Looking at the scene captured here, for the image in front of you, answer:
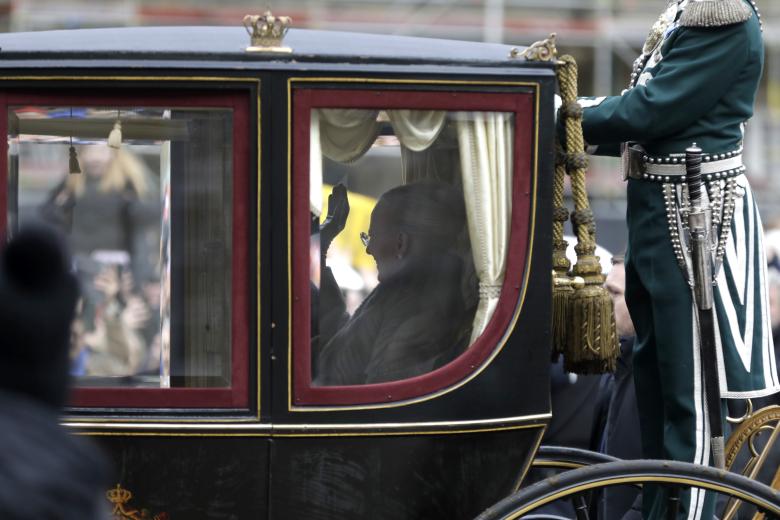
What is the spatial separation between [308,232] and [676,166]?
3.07 ft

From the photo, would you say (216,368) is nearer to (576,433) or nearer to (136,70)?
(136,70)

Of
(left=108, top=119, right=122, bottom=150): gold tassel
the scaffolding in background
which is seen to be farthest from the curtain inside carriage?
the scaffolding in background

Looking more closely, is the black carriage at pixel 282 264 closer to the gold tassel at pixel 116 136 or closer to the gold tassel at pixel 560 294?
the gold tassel at pixel 116 136

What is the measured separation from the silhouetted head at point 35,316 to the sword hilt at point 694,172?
1.98 m

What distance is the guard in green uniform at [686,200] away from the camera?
320 cm

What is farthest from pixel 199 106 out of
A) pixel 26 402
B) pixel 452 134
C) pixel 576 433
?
pixel 576 433

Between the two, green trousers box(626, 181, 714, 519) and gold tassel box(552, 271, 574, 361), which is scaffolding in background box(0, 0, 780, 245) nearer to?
green trousers box(626, 181, 714, 519)

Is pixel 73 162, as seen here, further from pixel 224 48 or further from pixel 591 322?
pixel 591 322

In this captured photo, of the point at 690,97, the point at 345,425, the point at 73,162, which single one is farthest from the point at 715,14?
the point at 73,162

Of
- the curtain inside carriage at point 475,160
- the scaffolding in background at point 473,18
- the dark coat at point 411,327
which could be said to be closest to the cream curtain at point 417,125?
the curtain inside carriage at point 475,160

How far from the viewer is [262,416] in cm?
289

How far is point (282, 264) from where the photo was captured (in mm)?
2902

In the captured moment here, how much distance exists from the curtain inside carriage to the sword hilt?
465 millimetres

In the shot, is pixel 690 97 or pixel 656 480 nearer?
pixel 656 480
